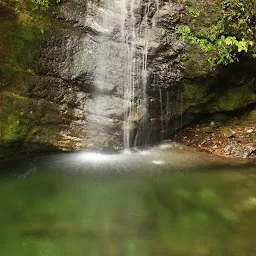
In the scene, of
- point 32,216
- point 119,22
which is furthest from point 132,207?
point 119,22

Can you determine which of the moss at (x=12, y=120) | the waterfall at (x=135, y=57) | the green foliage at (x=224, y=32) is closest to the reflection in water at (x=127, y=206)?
the moss at (x=12, y=120)

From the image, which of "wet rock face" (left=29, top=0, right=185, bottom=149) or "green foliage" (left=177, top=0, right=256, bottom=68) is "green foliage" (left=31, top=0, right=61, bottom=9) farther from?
"green foliage" (left=177, top=0, right=256, bottom=68)

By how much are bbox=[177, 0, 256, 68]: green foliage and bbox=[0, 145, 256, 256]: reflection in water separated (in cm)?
246

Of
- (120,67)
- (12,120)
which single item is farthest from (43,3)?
(12,120)

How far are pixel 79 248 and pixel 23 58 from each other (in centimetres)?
400

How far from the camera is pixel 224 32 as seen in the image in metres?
6.91

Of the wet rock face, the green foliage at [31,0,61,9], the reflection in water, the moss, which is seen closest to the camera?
the reflection in water

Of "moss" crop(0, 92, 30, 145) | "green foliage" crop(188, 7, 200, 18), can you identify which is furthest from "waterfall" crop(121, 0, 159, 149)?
"moss" crop(0, 92, 30, 145)

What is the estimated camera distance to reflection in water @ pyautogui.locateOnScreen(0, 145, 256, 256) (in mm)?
3850

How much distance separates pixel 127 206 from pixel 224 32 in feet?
15.2

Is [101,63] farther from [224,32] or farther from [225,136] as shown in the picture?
[225,136]

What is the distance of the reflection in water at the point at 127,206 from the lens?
3850 mm

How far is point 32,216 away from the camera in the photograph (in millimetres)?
4387

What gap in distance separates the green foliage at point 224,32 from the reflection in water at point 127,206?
2.46 m
